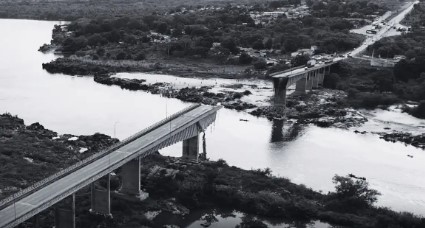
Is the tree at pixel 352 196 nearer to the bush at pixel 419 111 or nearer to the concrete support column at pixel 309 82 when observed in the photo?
the bush at pixel 419 111

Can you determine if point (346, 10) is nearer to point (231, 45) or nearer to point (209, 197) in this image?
point (231, 45)

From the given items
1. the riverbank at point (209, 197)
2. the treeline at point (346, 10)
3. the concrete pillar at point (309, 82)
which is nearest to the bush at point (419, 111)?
the concrete pillar at point (309, 82)

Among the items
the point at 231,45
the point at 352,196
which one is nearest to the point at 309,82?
the point at 231,45

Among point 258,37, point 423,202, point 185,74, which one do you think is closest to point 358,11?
point 258,37

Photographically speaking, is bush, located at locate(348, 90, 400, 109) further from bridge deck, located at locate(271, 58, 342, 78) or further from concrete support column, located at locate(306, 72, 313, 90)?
bridge deck, located at locate(271, 58, 342, 78)

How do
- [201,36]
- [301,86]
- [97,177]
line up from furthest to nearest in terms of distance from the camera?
[201,36], [301,86], [97,177]

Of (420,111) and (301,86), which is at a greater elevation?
(301,86)

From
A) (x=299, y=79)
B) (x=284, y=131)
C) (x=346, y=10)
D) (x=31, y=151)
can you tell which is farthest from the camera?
(x=346, y=10)
